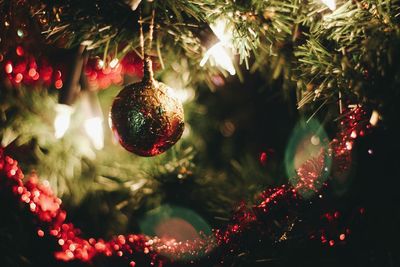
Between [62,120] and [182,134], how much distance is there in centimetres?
31

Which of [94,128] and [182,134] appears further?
[94,128]

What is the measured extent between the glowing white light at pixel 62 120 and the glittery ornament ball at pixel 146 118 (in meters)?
0.26

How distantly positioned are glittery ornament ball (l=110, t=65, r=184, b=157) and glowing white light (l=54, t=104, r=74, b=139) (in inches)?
10.2

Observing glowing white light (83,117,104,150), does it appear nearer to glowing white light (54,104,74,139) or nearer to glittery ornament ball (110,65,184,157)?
glowing white light (54,104,74,139)

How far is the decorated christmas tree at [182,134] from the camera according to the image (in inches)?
21.8

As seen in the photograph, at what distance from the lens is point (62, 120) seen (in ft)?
2.97

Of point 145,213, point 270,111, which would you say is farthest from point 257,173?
point 270,111

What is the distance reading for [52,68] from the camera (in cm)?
102

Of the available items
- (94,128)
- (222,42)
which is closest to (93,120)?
(94,128)

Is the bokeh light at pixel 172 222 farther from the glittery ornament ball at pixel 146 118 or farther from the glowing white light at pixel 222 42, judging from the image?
the glowing white light at pixel 222 42

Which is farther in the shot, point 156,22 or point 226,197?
point 226,197

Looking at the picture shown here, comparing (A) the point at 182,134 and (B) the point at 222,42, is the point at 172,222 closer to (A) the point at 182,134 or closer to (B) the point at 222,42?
(A) the point at 182,134

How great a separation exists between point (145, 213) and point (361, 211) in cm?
68

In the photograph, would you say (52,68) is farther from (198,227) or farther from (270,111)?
(270,111)
